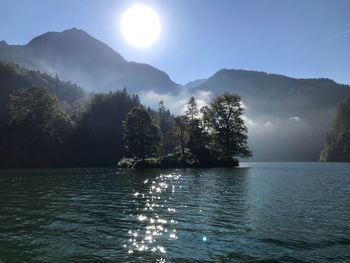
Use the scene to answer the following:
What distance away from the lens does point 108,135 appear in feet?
618

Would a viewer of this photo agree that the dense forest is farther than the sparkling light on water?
Yes

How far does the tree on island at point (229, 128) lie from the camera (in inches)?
4557

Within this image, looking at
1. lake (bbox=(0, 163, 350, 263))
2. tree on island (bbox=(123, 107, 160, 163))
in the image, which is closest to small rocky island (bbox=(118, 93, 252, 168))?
tree on island (bbox=(123, 107, 160, 163))

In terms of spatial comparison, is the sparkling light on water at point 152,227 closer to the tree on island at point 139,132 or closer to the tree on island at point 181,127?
the tree on island at point 139,132

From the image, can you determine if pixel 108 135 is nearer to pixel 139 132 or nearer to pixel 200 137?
pixel 139 132

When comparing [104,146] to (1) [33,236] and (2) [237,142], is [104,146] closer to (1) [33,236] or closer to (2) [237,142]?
(2) [237,142]

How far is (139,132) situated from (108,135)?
7070 centimetres

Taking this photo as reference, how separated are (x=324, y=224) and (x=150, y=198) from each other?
61.0ft

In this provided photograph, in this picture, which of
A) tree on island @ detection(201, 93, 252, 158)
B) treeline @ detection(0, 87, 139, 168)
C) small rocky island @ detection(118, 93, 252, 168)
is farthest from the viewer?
treeline @ detection(0, 87, 139, 168)

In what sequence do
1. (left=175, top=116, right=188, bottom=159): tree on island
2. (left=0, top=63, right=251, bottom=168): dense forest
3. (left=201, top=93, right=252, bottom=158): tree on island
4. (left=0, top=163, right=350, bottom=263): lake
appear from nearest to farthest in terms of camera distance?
(left=0, top=163, right=350, bottom=263): lake < (left=201, top=93, right=252, bottom=158): tree on island < (left=0, top=63, right=251, bottom=168): dense forest < (left=175, top=116, right=188, bottom=159): tree on island

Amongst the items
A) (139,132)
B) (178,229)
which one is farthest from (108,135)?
(178,229)

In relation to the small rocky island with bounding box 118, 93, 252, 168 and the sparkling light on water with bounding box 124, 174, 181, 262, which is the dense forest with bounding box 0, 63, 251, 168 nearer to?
the small rocky island with bounding box 118, 93, 252, 168

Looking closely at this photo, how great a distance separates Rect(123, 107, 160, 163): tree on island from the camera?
394 ft

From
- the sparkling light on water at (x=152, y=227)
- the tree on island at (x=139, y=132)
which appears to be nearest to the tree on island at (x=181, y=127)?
the tree on island at (x=139, y=132)
